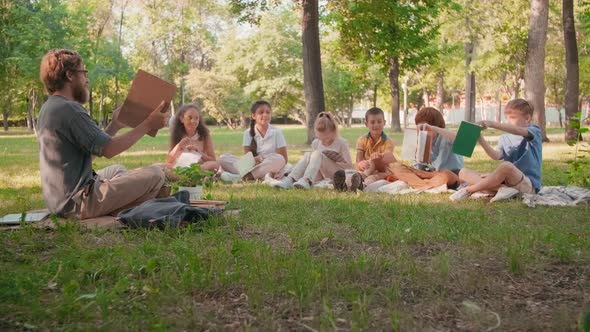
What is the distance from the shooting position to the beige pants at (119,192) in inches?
199

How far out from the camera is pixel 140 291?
3.17m

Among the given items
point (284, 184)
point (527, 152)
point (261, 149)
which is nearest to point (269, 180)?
point (284, 184)

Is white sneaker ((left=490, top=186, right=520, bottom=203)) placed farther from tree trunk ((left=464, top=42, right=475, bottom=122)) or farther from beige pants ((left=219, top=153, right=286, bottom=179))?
tree trunk ((left=464, top=42, right=475, bottom=122))

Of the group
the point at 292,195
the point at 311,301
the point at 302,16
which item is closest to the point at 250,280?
the point at 311,301

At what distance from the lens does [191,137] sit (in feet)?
29.3

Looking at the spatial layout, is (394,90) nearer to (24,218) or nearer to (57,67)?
(57,67)

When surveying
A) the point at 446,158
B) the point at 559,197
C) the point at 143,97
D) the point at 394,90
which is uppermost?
the point at 394,90

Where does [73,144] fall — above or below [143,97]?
below

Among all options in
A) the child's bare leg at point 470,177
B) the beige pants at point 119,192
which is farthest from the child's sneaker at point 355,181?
the beige pants at point 119,192

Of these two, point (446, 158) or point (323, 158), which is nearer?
point (446, 158)

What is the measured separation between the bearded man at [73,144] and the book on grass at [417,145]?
308cm

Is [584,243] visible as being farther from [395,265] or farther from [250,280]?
[250,280]

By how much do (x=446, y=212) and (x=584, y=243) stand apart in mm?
1514

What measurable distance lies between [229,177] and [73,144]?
151 inches
